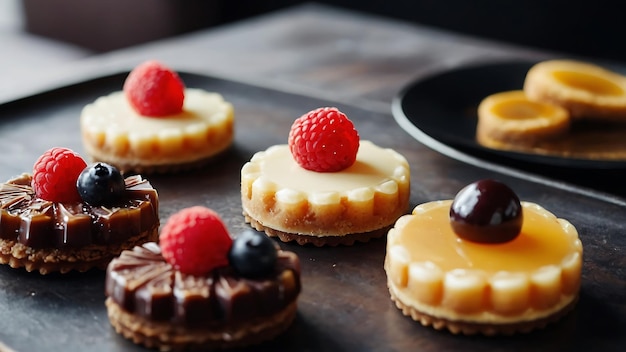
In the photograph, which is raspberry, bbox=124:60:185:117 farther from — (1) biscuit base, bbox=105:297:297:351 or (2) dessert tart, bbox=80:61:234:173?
(1) biscuit base, bbox=105:297:297:351

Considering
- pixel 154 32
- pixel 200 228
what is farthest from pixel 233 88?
pixel 154 32

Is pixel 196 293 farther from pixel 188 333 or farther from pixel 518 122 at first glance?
pixel 518 122

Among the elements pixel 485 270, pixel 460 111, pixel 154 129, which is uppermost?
pixel 485 270

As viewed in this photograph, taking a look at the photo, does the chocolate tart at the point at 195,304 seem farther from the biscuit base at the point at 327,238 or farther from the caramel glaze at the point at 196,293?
the biscuit base at the point at 327,238

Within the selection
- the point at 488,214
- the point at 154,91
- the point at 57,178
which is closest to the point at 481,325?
the point at 488,214

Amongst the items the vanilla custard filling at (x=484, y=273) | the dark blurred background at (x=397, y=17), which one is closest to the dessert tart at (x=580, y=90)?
the vanilla custard filling at (x=484, y=273)

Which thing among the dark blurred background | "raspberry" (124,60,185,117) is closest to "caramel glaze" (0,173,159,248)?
"raspberry" (124,60,185,117)
